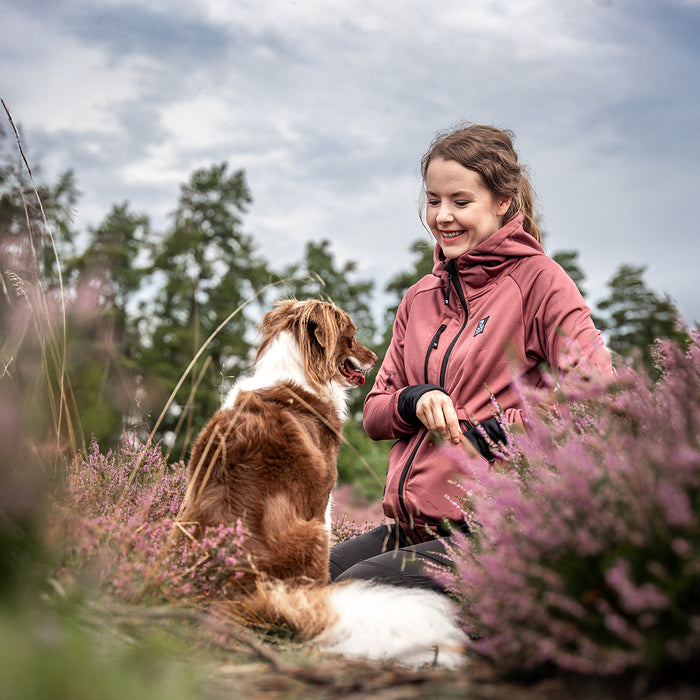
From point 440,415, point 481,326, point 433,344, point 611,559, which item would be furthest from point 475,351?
point 611,559

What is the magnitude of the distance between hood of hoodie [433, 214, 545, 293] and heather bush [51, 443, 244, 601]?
2116 millimetres

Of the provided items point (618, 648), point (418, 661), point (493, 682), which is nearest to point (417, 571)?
point (418, 661)

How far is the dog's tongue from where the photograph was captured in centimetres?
443

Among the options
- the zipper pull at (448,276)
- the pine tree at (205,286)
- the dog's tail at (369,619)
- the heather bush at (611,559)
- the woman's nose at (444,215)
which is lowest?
the dog's tail at (369,619)

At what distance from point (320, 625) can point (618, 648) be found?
4.79ft

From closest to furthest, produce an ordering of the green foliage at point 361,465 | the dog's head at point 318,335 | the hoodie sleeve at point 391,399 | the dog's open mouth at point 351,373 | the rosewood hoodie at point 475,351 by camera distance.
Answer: the rosewood hoodie at point 475,351
the hoodie sleeve at point 391,399
the dog's head at point 318,335
the dog's open mouth at point 351,373
the green foliage at point 361,465

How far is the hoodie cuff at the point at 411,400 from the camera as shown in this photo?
11.2 feet

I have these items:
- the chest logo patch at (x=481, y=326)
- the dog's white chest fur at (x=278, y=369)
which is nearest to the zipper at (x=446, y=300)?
the chest logo patch at (x=481, y=326)

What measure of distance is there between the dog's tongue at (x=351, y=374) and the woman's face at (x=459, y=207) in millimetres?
1106

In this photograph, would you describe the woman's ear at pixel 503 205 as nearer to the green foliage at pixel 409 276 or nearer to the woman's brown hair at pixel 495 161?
the woman's brown hair at pixel 495 161

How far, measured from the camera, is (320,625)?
8.56 ft

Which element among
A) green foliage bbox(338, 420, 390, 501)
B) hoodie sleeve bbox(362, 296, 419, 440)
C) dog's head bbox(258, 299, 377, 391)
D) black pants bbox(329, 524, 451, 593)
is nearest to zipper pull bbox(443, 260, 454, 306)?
hoodie sleeve bbox(362, 296, 419, 440)

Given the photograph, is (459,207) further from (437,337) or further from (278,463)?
(278,463)

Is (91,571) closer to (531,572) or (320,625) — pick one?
(320,625)
